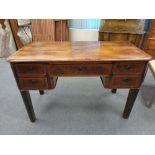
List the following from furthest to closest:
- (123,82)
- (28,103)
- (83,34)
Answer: (83,34)
(28,103)
(123,82)

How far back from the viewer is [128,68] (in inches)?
39.8

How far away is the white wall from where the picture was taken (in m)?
2.75

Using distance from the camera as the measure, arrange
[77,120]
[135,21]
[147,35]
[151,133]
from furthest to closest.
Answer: [147,35] → [135,21] → [77,120] → [151,133]

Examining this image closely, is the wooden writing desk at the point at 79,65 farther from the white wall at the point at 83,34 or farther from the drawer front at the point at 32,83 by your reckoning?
the white wall at the point at 83,34

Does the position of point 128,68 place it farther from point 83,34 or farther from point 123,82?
point 83,34

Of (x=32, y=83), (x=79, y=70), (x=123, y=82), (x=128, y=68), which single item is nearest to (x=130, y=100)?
(x=123, y=82)

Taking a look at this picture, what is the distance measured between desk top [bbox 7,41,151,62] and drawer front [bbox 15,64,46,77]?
0.18ft

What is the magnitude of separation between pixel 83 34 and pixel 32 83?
2.04 metres

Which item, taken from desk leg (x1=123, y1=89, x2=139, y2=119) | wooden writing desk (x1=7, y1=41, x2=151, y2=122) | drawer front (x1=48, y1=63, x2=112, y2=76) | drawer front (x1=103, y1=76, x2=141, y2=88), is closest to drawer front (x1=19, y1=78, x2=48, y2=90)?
wooden writing desk (x1=7, y1=41, x2=151, y2=122)

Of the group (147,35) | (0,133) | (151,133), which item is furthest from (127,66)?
(147,35)

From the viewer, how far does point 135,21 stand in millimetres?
2158

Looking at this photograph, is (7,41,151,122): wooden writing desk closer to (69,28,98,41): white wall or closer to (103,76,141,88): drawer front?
(103,76,141,88): drawer front
